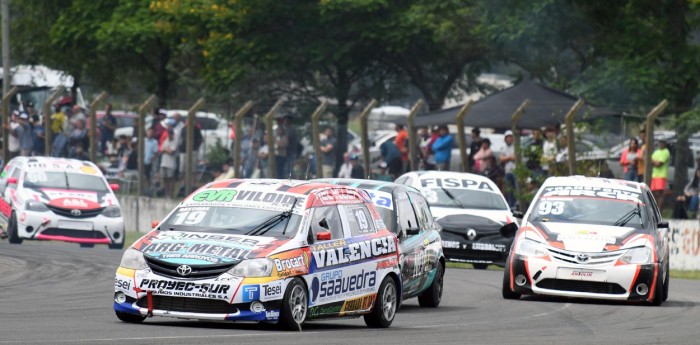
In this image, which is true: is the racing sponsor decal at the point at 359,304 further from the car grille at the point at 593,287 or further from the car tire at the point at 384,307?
the car grille at the point at 593,287

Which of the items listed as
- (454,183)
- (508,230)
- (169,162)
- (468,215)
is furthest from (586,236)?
(169,162)

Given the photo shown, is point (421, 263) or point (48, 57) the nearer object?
point (421, 263)

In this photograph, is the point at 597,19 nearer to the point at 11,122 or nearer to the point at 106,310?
the point at 11,122

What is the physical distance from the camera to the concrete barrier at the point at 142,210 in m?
33.2

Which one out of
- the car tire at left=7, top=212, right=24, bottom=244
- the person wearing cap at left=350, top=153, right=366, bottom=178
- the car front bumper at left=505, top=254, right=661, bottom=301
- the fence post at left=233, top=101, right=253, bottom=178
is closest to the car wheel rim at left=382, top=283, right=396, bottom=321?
the car front bumper at left=505, top=254, right=661, bottom=301

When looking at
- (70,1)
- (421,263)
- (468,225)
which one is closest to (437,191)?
(468,225)

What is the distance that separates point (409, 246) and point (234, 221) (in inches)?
121

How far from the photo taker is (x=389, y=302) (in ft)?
47.1

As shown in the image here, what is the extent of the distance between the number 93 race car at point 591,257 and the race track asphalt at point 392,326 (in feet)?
0.66

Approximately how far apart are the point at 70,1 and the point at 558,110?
2065 cm

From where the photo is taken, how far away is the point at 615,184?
19516 millimetres

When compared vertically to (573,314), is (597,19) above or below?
above

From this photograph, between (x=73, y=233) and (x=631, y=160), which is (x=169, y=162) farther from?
(x=631, y=160)

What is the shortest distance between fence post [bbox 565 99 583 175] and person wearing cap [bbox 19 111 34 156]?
15183mm
